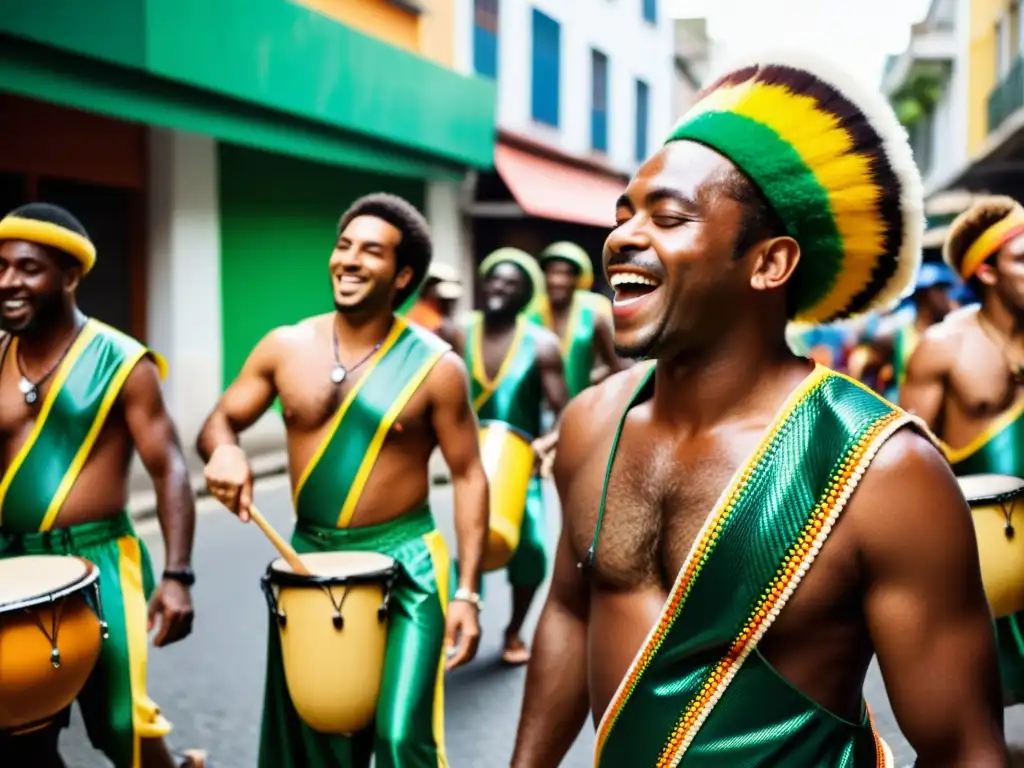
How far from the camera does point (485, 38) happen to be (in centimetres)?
1850

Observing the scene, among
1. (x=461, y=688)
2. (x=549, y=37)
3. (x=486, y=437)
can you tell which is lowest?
(x=461, y=688)

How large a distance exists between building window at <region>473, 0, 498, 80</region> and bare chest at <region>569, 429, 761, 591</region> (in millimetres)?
16830

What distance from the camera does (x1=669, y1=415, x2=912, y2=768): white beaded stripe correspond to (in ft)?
5.57

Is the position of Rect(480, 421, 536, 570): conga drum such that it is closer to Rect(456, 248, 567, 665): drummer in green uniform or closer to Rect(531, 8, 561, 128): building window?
Rect(456, 248, 567, 665): drummer in green uniform

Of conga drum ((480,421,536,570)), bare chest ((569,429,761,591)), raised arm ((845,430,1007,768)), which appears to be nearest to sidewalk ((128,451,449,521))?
conga drum ((480,421,536,570))

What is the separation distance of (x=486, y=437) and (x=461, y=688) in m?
1.16

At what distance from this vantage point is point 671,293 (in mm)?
1849

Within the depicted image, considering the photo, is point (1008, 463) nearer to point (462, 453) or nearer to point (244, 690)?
point (462, 453)

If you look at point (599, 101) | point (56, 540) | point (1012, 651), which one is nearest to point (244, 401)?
point (56, 540)

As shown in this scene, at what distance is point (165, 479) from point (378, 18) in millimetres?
12016

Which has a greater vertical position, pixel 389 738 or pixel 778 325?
pixel 778 325

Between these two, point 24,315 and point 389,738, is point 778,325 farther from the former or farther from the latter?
point 24,315

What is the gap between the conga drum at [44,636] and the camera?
3096 millimetres

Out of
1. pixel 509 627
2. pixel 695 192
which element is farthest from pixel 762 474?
pixel 509 627
